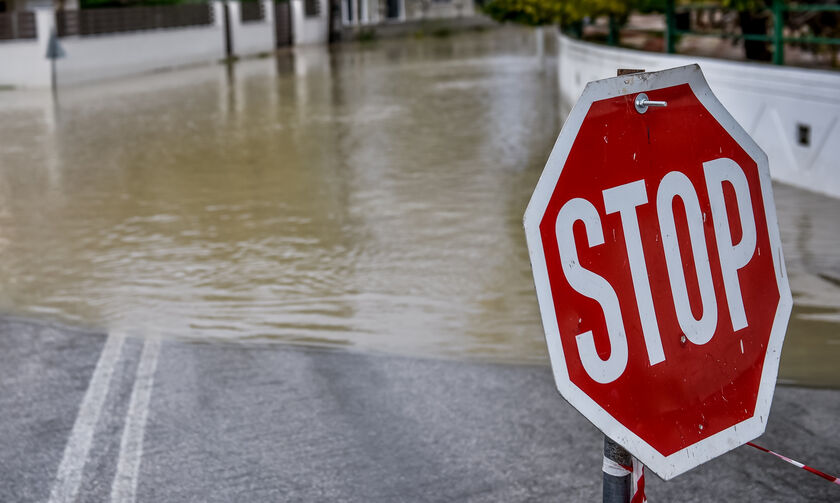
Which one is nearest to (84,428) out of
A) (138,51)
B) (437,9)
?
(138,51)

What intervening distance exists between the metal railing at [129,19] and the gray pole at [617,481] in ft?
92.4

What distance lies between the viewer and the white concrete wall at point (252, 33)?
40281 millimetres

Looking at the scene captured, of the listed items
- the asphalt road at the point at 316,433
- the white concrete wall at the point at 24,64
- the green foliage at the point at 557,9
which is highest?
the green foliage at the point at 557,9

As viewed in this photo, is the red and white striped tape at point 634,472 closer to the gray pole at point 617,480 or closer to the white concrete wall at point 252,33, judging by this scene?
the gray pole at point 617,480

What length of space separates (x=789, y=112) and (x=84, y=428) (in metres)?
7.53

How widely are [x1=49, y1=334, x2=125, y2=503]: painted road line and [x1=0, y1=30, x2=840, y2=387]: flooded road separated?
55 cm

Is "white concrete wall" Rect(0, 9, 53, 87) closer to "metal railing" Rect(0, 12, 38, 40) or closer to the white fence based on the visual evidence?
the white fence

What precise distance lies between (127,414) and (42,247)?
4.46 meters

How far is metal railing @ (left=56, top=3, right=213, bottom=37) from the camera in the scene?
29656 millimetres

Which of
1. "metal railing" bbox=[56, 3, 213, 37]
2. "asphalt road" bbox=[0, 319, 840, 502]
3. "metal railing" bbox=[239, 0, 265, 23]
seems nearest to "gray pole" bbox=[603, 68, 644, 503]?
"asphalt road" bbox=[0, 319, 840, 502]

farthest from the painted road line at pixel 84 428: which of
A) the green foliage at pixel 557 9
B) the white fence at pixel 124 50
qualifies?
the white fence at pixel 124 50

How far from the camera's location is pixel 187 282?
27.2 ft

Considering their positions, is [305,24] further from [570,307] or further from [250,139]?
[570,307]

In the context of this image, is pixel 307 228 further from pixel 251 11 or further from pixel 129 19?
pixel 251 11
